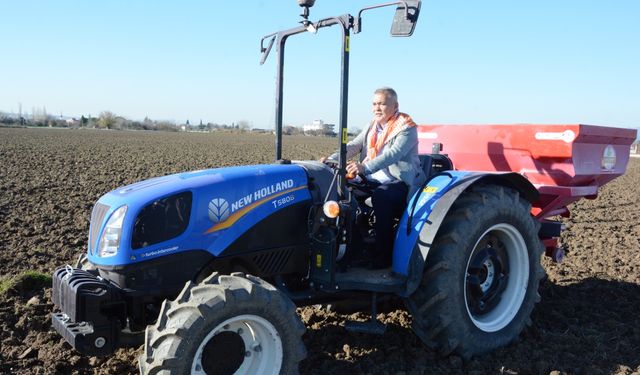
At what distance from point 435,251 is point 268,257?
1173 millimetres

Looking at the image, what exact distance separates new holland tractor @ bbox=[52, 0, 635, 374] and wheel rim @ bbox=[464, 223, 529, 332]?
1 cm

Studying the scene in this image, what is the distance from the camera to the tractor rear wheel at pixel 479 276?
388 cm

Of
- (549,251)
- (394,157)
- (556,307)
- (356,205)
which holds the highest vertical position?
(394,157)

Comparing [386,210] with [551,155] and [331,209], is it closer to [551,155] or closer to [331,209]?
[331,209]

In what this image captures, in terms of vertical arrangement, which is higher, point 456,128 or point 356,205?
point 456,128

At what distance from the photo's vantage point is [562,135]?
477 centimetres

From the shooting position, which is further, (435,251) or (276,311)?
(435,251)

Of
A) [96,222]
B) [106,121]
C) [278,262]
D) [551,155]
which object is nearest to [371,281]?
[278,262]

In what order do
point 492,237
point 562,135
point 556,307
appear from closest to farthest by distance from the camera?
point 492,237 → point 562,135 → point 556,307

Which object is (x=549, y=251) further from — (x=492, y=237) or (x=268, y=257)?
(x=268, y=257)

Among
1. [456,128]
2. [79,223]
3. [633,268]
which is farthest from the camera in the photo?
[79,223]

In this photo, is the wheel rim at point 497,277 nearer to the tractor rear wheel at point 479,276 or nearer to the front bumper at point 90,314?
the tractor rear wheel at point 479,276

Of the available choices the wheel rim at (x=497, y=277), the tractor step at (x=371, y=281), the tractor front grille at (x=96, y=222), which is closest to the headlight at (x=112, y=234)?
the tractor front grille at (x=96, y=222)

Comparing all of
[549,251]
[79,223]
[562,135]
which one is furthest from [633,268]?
[79,223]
